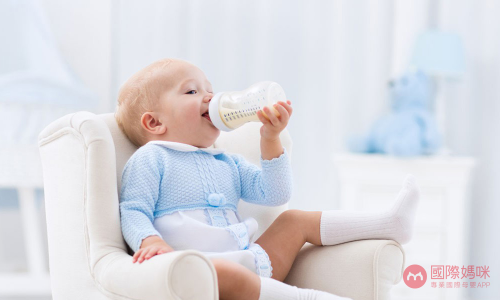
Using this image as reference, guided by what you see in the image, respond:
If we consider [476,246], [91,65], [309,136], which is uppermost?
[91,65]

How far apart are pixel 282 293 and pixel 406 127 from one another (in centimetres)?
160

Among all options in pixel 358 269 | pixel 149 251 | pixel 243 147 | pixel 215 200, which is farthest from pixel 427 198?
pixel 149 251

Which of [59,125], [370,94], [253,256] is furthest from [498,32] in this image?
[59,125]

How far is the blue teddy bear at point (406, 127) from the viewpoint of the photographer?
97.6 inches

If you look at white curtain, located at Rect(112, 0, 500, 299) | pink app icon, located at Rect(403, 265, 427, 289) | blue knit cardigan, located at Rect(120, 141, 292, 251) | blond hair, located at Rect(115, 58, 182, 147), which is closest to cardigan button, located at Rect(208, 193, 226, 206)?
blue knit cardigan, located at Rect(120, 141, 292, 251)

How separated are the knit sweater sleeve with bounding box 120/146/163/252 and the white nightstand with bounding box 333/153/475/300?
1388mm

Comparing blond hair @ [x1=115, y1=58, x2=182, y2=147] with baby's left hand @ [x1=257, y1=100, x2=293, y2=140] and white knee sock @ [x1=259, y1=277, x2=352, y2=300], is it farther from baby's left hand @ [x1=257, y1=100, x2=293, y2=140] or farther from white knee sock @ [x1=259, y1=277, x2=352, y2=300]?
white knee sock @ [x1=259, y1=277, x2=352, y2=300]

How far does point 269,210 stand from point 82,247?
1.68 ft

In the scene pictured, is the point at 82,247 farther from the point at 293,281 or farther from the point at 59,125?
the point at 293,281

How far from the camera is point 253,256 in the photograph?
1.22 m

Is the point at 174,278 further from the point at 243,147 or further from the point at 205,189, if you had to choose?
the point at 243,147

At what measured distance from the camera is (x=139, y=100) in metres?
1.34

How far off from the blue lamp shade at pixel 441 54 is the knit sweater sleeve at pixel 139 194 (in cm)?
171

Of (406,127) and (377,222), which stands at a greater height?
(377,222)
